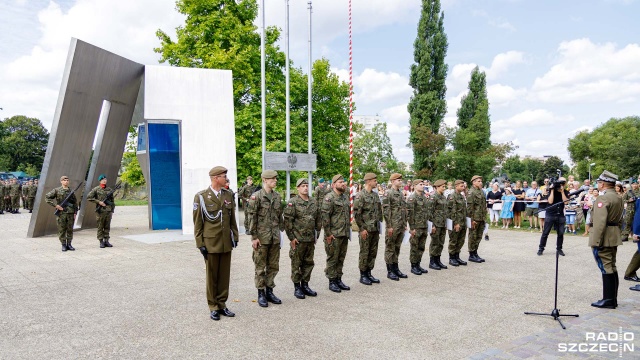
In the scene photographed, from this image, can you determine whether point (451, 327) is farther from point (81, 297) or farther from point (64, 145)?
point (64, 145)

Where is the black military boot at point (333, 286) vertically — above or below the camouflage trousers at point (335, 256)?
below

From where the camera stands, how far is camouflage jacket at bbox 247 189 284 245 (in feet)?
20.5

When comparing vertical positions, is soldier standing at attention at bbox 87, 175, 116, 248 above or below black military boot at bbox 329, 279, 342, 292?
above

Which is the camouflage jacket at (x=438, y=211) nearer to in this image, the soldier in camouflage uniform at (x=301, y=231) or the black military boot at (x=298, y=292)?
the soldier in camouflage uniform at (x=301, y=231)

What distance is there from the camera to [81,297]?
6.69 m

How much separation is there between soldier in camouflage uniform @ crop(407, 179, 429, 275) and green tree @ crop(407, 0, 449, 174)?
27.1m

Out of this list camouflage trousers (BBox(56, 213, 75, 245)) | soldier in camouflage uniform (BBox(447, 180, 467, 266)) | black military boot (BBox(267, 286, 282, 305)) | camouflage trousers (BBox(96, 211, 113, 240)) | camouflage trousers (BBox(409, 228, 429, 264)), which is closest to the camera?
black military boot (BBox(267, 286, 282, 305))

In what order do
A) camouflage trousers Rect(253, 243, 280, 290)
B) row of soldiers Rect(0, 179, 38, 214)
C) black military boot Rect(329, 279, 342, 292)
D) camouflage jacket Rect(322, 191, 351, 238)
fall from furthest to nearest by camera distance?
row of soldiers Rect(0, 179, 38, 214)
camouflage jacket Rect(322, 191, 351, 238)
black military boot Rect(329, 279, 342, 292)
camouflage trousers Rect(253, 243, 280, 290)

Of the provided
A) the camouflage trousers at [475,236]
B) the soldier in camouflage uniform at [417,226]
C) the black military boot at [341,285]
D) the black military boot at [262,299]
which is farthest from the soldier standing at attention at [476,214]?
the black military boot at [262,299]

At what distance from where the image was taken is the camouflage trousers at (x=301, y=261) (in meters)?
6.75

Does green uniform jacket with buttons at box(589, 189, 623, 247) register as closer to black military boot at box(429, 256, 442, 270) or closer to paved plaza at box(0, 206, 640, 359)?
paved plaza at box(0, 206, 640, 359)

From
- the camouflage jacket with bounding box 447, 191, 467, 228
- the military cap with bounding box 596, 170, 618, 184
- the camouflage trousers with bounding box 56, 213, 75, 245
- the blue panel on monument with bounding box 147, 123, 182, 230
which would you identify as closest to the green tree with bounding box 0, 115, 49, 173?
the blue panel on monument with bounding box 147, 123, 182, 230

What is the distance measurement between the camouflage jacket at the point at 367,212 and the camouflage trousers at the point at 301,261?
125 centimetres

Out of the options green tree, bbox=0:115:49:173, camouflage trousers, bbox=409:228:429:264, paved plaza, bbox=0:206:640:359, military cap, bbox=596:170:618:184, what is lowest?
paved plaza, bbox=0:206:640:359
